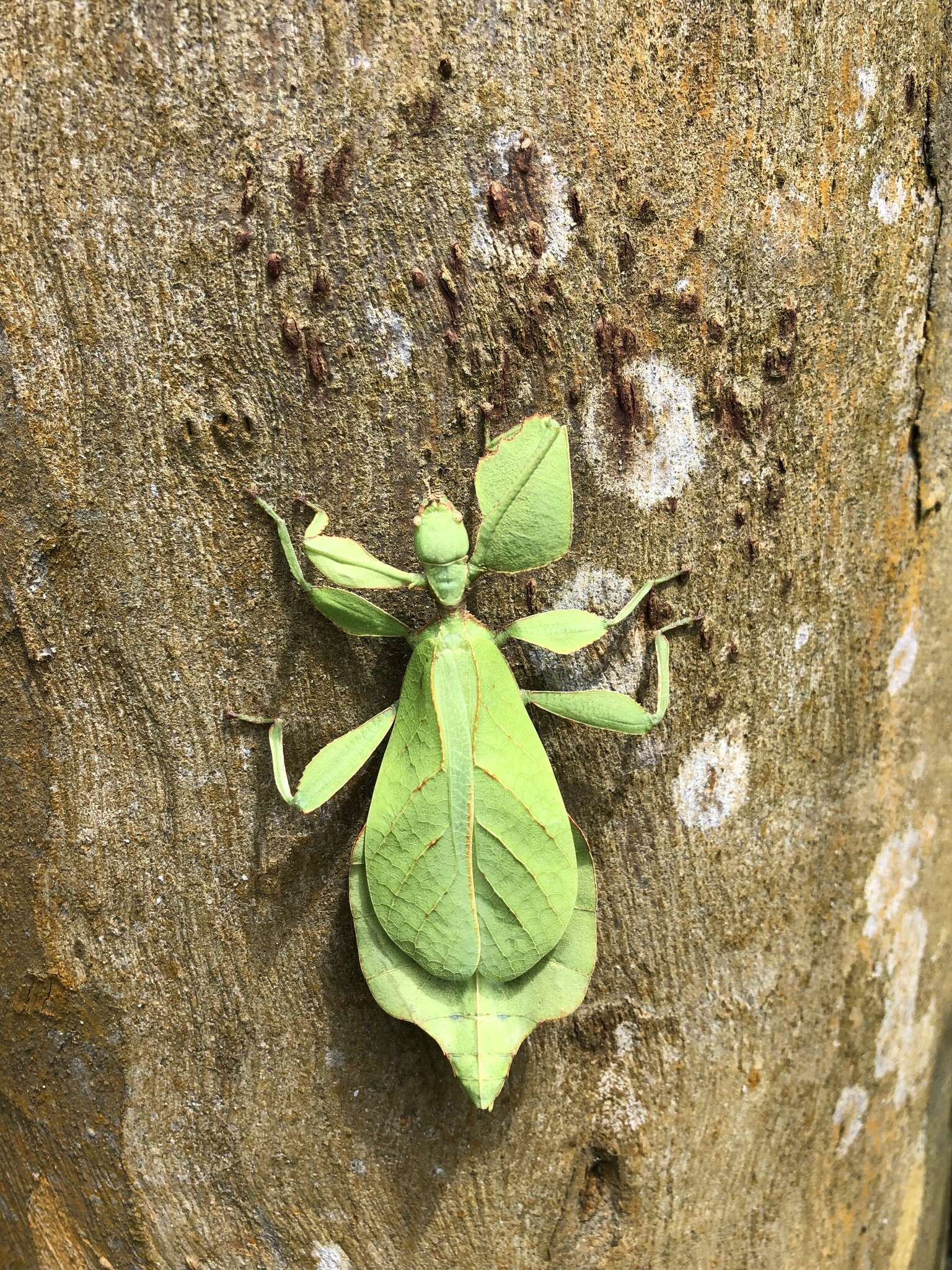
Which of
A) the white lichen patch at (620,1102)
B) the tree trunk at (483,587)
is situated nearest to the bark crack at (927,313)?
the tree trunk at (483,587)

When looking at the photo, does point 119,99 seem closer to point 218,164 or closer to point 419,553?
point 218,164

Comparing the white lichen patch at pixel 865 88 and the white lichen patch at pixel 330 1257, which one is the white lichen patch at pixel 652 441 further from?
the white lichen patch at pixel 330 1257

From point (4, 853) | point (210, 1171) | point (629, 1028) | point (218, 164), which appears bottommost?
point (210, 1171)

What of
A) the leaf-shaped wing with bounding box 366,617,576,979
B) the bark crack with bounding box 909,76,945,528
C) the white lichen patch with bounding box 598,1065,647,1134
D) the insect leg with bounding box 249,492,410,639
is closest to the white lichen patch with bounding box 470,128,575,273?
the insect leg with bounding box 249,492,410,639

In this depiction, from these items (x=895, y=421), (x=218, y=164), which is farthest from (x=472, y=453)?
(x=895, y=421)

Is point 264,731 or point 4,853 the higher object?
point 264,731

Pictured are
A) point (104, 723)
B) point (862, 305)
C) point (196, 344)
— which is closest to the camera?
point (196, 344)

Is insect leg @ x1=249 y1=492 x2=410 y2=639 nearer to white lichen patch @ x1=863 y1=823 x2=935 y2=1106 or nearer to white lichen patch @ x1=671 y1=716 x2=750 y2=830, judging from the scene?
white lichen patch @ x1=671 y1=716 x2=750 y2=830

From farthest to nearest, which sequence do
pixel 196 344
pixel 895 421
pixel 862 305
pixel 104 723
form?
1. pixel 895 421
2. pixel 862 305
3. pixel 104 723
4. pixel 196 344
